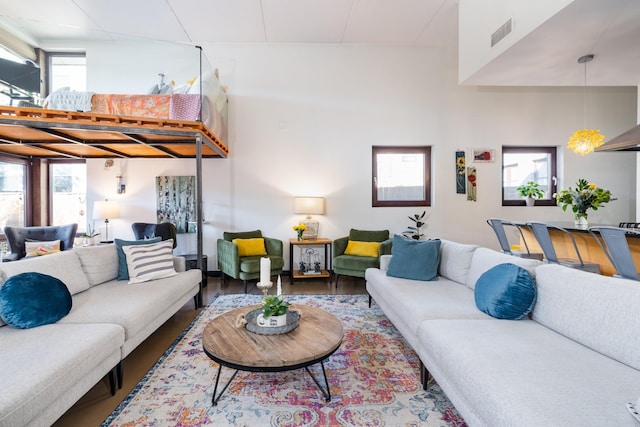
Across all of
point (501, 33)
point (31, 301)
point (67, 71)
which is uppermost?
point (501, 33)

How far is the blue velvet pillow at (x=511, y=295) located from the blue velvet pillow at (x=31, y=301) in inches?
114

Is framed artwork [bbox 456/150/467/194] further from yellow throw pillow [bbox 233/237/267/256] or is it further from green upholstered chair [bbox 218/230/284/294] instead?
yellow throw pillow [bbox 233/237/267/256]

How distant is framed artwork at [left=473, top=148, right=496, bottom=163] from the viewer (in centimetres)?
536

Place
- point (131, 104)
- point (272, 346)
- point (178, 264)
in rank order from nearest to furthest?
point (272, 346) < point (178, 264) < point (131, 104)

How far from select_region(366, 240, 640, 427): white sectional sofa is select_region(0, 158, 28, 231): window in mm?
6222

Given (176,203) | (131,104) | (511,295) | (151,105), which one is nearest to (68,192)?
(176,203)

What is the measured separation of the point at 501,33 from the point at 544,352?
342 centimetres

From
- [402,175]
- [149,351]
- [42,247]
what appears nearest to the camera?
[149,351]

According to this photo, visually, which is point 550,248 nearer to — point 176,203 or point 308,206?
point 308,206

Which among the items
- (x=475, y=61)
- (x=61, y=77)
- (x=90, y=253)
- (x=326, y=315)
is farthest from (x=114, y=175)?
(x=475, y=61)

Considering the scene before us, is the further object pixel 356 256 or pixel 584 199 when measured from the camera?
pixel 356 256

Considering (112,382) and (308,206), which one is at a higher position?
(308,206)

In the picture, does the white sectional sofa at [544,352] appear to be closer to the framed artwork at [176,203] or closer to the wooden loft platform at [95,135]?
the wooden loft platform at [95,135]

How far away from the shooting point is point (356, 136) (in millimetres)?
5285
